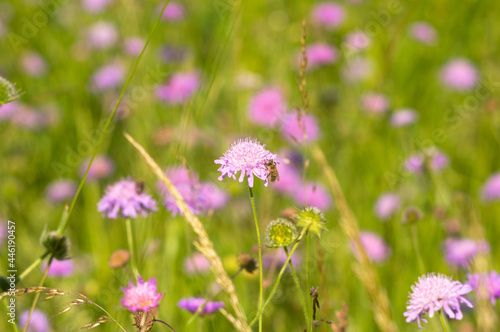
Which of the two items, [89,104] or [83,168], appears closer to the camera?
[83,168]

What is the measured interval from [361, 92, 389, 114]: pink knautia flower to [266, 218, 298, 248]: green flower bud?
5.86ft

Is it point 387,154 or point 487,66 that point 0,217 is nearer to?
point 387,154

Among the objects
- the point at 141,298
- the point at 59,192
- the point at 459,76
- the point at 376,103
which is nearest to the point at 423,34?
the point at 459,76

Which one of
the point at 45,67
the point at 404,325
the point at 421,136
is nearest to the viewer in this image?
the point at 404,325

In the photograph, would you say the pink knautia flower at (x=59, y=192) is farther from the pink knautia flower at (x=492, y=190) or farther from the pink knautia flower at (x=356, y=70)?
the pink knautia flower at (x=492, y=190)

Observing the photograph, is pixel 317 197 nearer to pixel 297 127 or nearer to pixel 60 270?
pixel 297 127

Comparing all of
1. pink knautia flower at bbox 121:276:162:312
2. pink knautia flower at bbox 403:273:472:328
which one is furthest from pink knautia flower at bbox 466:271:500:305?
pink knautia flower at bbox 121:276:162:312

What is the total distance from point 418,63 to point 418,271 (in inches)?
80.6

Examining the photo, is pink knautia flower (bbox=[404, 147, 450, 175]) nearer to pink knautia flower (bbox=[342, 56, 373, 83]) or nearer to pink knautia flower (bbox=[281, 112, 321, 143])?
pink knautia flower (bbox=[281, 112, 321, 143])

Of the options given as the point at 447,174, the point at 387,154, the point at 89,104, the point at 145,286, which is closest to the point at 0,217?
the point at 89,104

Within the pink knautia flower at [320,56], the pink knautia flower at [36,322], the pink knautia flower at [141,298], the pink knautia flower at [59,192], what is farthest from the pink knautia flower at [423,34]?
the pink knautia flower at [141,298]

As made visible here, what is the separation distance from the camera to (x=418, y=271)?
205 centimetres

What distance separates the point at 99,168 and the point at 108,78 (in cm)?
73

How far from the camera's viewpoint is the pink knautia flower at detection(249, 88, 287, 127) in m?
2.93
